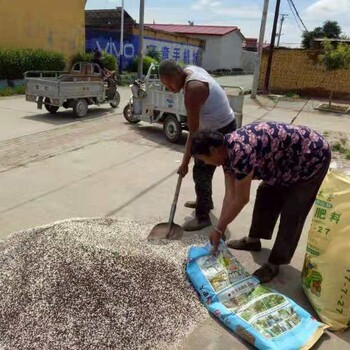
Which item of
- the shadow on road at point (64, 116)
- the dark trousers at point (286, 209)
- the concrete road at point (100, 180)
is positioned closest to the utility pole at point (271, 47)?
the shadow on road at point (64, 116)

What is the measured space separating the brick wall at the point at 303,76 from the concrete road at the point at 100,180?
1161 centimetres

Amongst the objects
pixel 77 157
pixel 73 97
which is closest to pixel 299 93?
pixel 73 97

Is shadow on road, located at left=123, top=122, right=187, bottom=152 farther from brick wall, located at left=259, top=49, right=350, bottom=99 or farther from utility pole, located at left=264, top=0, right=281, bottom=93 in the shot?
brick wall, located at left=259, top=49, right=350, bottom=99

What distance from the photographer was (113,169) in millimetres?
5863

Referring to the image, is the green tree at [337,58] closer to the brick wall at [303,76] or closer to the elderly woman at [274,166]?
the brick wall at [303,76]

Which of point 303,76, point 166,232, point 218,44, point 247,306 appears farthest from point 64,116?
point 218,44

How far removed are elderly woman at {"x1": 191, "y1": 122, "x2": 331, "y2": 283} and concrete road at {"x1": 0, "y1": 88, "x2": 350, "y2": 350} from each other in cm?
45

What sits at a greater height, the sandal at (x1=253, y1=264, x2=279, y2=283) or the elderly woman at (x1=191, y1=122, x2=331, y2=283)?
the elderly woman at (x1=191, y1=122, x2=331, y2=283)

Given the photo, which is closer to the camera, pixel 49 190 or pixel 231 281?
pixel 231 281

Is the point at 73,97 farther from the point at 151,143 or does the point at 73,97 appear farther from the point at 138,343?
the point at 138,343

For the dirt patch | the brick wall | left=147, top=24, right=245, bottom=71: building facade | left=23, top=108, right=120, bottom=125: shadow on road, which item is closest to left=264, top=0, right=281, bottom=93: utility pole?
the brick wall

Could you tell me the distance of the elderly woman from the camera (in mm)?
2576

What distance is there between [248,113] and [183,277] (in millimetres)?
10162

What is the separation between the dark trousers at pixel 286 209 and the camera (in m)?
2.89
